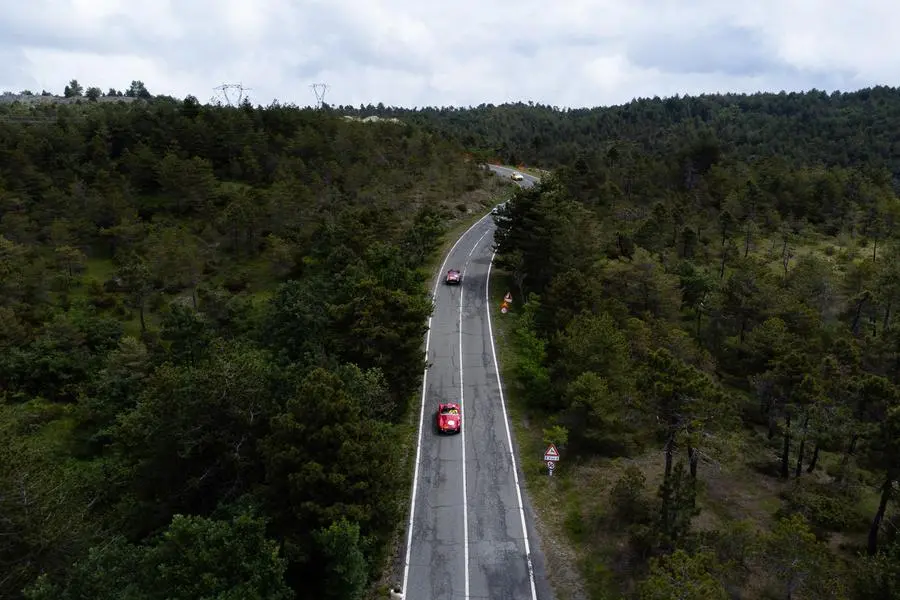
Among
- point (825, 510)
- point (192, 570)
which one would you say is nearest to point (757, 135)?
point (825, 510)

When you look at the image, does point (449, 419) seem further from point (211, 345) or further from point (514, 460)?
point (211, 345)

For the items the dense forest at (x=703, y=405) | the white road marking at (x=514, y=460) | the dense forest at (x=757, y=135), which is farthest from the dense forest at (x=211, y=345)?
the dense forest at (x=757, y=135)

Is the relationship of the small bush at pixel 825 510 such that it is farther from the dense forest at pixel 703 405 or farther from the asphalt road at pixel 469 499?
the asphalt road at pixel 469 499

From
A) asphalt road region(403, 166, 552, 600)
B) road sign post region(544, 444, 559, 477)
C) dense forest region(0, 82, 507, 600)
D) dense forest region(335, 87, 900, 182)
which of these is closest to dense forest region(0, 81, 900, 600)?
dense forest region(0, 82, 507, 600)

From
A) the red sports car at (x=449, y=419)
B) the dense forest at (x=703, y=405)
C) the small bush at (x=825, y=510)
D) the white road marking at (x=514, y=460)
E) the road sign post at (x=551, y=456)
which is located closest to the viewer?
the dense forest at (x=703, y=405)

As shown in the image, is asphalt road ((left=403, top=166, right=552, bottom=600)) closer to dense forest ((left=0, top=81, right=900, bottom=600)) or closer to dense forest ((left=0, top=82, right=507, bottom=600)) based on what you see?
dense forest ((left=0, top=81, right=900, bottom=600))

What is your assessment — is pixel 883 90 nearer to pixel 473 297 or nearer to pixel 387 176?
pixel 387 176
